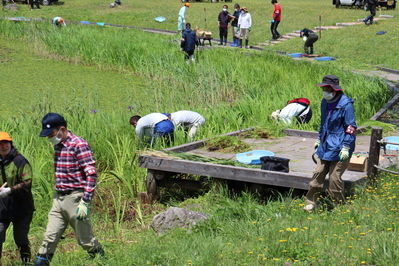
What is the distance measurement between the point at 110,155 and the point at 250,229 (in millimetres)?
3971

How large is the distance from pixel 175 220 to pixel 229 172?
4.19 feet

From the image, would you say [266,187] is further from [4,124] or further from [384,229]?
[4,124]

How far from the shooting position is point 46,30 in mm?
23109

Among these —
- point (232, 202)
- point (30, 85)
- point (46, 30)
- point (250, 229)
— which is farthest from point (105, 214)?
point (46, 30)

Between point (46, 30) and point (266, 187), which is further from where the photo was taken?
point (46, 30)

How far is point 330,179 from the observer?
657cm

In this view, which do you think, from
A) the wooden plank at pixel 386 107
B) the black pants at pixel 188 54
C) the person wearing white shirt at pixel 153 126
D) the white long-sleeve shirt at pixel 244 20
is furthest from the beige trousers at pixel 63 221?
the white long-sleeve shirt at pixel 244 20

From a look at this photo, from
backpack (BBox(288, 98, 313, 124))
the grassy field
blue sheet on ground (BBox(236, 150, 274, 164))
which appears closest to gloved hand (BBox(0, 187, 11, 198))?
the grassy field

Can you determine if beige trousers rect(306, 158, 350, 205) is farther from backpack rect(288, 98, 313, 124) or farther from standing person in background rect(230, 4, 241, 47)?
standing person in background rect(230, 4, 241, 47)

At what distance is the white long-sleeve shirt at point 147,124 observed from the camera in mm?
9289

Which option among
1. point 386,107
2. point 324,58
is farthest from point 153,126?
point 324,58

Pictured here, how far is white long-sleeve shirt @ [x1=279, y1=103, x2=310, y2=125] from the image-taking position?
1052cm

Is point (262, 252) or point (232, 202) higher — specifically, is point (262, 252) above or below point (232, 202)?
above

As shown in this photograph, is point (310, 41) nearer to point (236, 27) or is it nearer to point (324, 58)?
point (324, 58)
